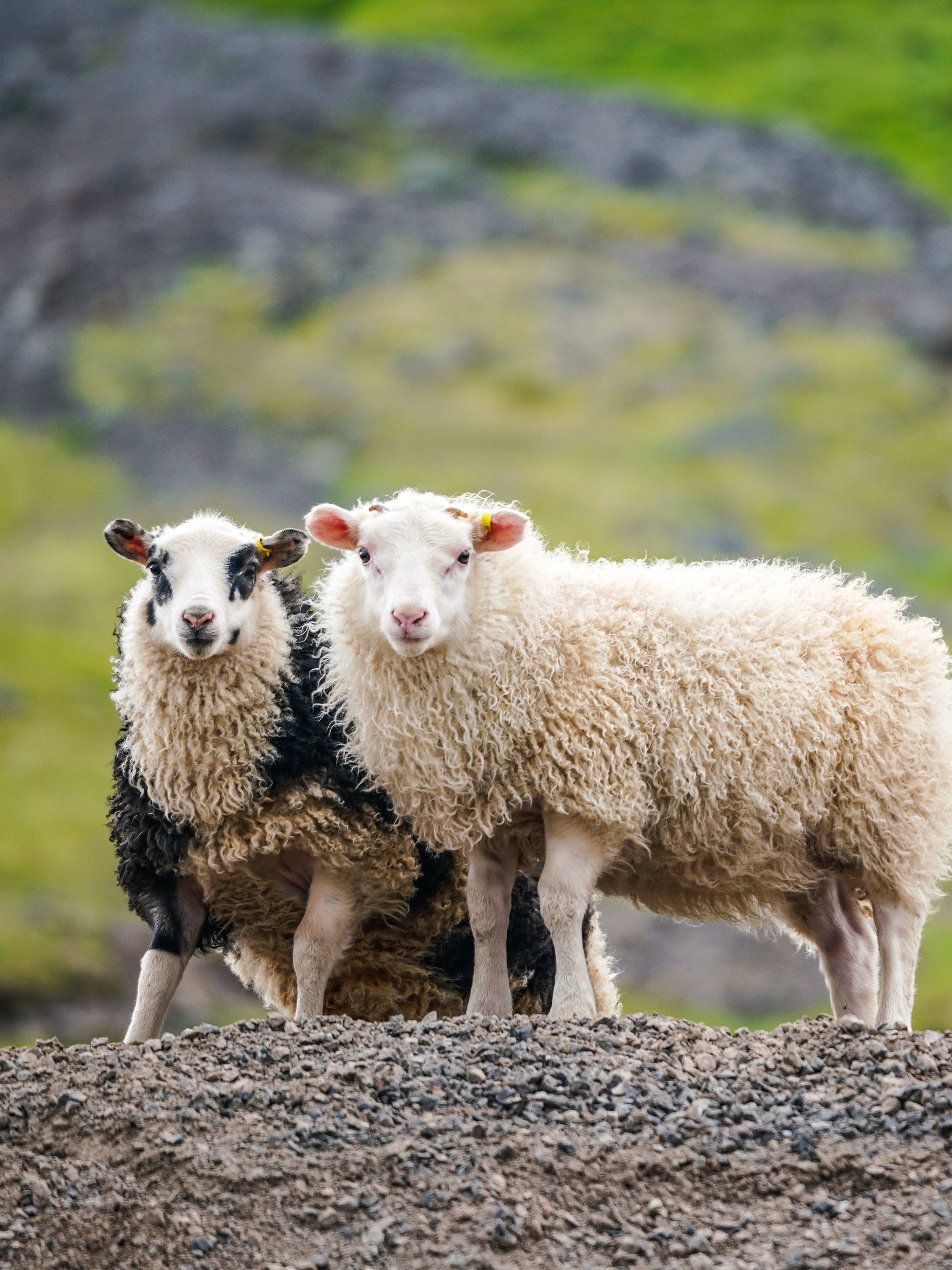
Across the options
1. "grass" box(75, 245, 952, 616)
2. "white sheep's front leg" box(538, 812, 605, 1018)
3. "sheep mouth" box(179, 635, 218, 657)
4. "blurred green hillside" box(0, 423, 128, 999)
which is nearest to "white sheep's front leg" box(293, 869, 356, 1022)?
"white sheep's front leg" box(538, 812, 605, 1018)

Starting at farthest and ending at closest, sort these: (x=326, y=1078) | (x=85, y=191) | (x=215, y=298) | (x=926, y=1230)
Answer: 1. (x=85, y=191)
2. (x=215, y=298)
3. (x=326, y=1078)
4. (x=926, y=1230)

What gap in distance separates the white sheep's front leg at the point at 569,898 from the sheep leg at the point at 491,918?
34 centimetres

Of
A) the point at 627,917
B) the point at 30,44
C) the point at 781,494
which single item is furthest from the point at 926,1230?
the point at 30,44

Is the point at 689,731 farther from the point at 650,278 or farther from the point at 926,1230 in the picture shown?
the point at 650,278

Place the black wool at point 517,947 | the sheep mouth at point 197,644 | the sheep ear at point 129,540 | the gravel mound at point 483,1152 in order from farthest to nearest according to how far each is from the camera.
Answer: the black wool at point 517,947
the sheep ear at point 129,540
the sheep mouth at point 197,644
the gravel mound at point 483,1152

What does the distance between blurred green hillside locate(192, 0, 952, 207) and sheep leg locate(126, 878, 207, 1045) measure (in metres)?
29.0

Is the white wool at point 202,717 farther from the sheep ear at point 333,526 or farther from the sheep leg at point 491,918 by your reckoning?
the sheep leg at point 491,918

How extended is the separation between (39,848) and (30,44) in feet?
77.4

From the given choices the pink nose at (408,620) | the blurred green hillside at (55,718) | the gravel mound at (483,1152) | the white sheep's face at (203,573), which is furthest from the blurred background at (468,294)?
the gravel mound at (483,1152)

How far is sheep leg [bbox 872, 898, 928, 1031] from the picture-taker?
25.4 feet

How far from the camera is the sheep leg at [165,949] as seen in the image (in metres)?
7.49

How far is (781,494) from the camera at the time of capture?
27406mm

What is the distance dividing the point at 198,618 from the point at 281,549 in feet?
2.81

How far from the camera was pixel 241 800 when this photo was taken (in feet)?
25.2
